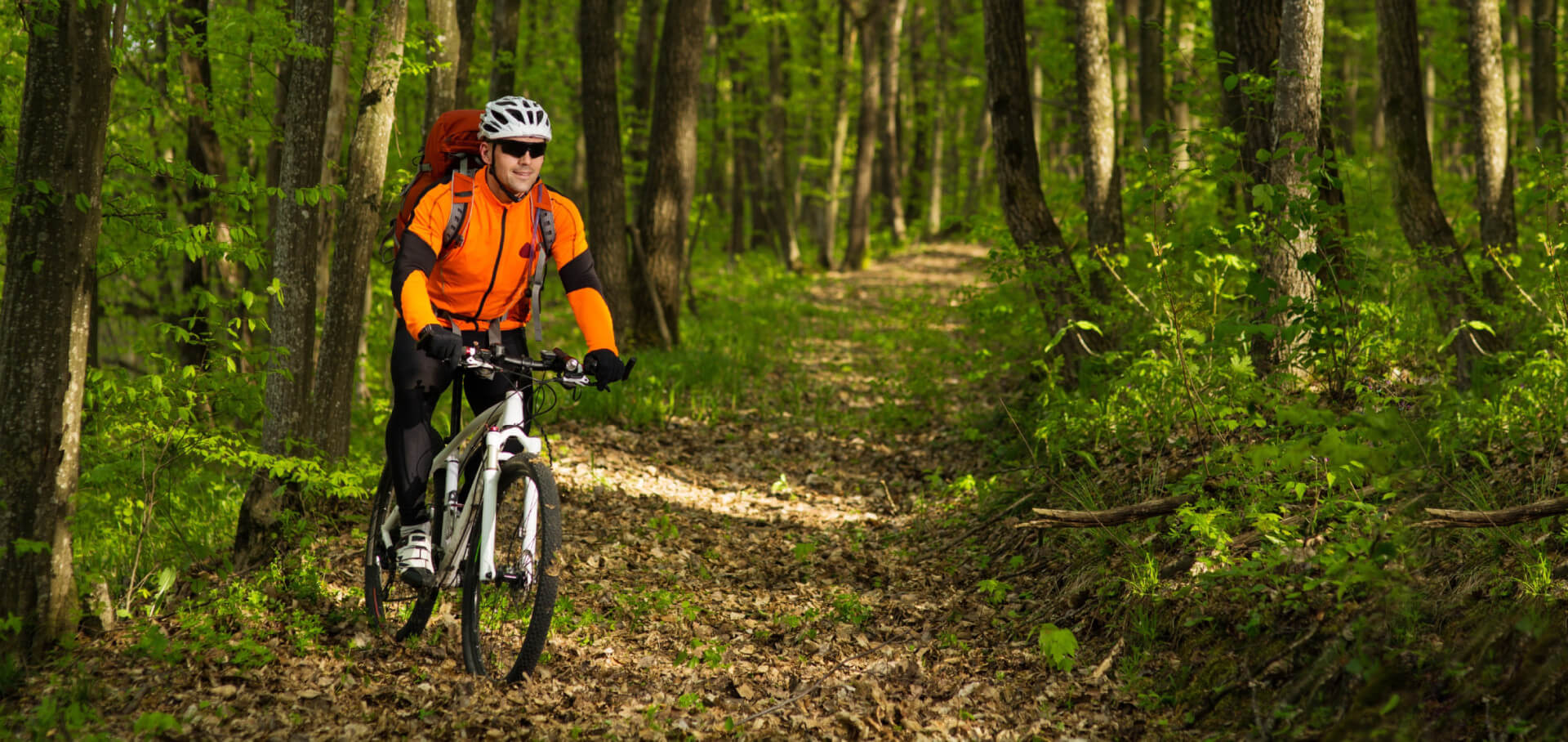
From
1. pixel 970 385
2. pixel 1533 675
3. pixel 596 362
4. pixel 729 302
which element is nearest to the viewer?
pixel 1533 675

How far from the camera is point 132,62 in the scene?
9.26 m

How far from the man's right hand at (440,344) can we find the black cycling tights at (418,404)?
0.44m

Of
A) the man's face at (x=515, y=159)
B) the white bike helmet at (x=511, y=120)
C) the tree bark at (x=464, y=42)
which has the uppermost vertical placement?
the tree bark at (x=464, y=42)

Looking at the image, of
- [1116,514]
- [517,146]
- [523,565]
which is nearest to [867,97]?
[1116,514]

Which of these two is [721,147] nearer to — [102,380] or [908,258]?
[908,258]

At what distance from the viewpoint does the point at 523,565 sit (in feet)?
14.0

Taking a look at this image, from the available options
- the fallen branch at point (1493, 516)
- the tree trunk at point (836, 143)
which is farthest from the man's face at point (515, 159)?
the tree trunk at point (836, 143)

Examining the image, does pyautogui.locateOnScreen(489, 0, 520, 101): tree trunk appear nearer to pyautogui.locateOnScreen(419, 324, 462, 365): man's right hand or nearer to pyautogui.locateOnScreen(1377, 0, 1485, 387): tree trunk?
pyautogui.locateOnScreen(1377, 0, 1485, 387): tree trunk

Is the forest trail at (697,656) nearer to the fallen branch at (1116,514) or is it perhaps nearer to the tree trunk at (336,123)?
the fallen branch at (1116,514)

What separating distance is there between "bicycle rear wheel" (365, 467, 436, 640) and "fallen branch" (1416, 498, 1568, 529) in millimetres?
4486

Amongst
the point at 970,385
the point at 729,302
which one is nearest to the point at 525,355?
the point at 970,385

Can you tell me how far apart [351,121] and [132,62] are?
6.92 feet

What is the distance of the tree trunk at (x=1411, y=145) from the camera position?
7875mm

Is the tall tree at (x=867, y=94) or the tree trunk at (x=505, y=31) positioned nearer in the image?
the tree trunk at (x=505, y=31)
